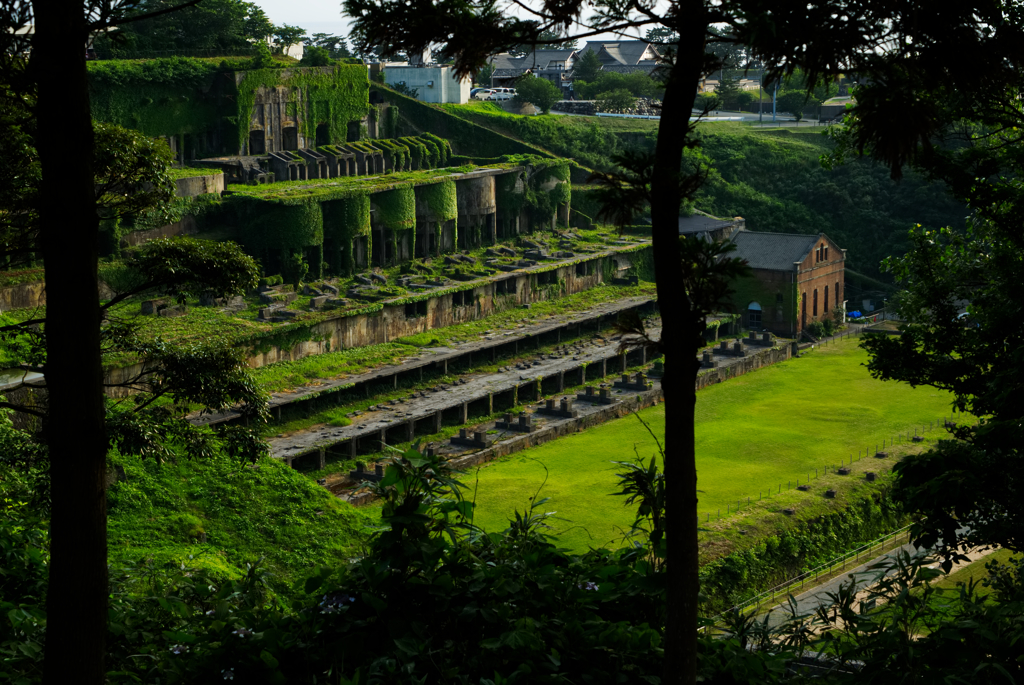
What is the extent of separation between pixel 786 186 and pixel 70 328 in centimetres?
6063

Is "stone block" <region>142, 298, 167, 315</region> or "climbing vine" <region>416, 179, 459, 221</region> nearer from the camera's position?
"stone block" <region>142, 298, 167, 315</region>

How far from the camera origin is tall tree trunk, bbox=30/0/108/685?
621cm

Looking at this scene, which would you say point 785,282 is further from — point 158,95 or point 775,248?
point 158,95

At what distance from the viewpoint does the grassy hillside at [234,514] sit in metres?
22.0

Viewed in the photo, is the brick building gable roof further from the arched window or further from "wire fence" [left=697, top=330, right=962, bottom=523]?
"wire fence" [left=697, top=330, right=962, bottom=523]

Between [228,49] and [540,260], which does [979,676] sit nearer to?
[540,260]

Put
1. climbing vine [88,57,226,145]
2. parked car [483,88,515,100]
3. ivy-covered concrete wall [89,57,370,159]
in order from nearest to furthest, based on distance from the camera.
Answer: climbing vine [88,57,226,145] < ivy-covered concrete wall [89,57,370,159] < parked car [483,88,515,100]

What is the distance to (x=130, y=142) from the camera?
450 inches

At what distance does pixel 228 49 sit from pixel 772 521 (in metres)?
31.0

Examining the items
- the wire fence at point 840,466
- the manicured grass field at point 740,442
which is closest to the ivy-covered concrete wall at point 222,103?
the manicured grass field at point 740,442

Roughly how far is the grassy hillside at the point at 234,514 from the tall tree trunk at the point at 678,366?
15877 millimetres

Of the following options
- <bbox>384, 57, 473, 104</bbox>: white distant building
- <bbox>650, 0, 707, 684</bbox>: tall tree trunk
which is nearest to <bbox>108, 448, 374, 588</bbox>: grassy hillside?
<bbox>650, 0, 707, 684</bbox>: tall tree trunk

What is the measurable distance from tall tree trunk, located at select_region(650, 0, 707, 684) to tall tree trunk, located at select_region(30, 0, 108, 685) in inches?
124

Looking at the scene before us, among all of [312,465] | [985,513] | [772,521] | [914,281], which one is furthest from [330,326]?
[985,513]
